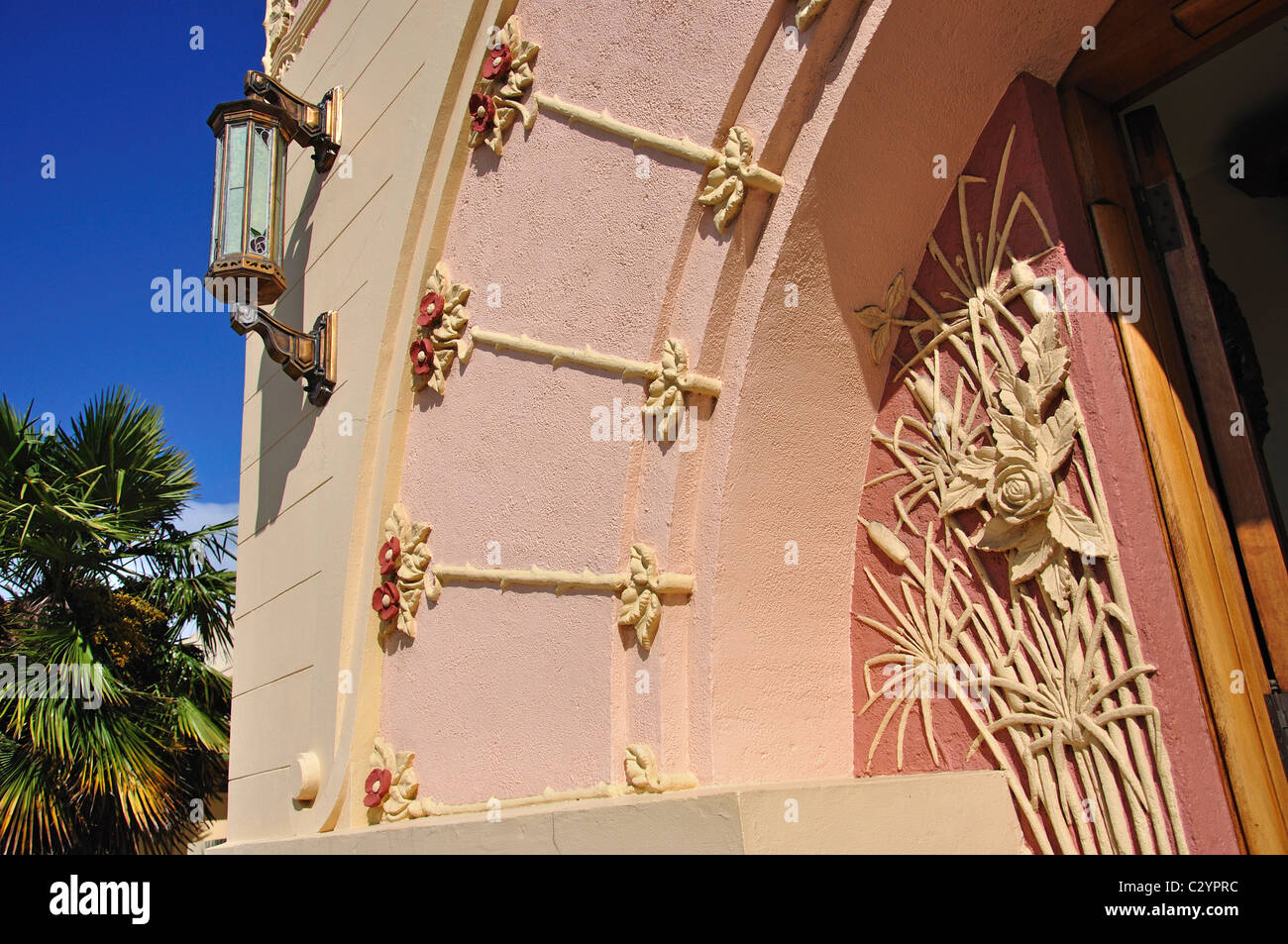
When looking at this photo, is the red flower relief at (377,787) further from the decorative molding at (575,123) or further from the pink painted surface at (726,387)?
the decorative molding at (575,123)

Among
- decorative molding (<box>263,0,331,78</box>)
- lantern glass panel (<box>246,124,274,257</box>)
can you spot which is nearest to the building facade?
lantern glass panel (<box>246,124,274,257</box>)

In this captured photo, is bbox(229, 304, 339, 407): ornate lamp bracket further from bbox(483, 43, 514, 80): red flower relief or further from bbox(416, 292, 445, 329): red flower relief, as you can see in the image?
bbox(483, 43, 514, 80): red flower relief

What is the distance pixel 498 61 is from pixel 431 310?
96 centimetres

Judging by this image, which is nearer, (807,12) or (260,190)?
(807,12)

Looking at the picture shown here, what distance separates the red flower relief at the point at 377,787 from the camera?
3760 mm

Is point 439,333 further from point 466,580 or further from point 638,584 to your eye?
point 638,584

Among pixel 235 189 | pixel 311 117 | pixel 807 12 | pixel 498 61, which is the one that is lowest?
pixel 807 12

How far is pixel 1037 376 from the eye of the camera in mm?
2688

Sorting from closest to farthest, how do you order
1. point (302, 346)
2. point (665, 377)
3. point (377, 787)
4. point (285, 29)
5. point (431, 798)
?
point (665, 377), point (431, 798), point (377, 787), point (302, 346), point (285, 29)

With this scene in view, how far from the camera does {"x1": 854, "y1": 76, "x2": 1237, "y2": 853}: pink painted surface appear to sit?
2.36m

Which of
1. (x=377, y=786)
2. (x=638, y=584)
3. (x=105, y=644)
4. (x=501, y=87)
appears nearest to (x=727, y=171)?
(x=638, y=584)

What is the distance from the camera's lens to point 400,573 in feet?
12.9

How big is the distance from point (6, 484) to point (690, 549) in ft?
21.3

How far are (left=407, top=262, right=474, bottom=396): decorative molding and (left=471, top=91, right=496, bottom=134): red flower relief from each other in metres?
0.55
